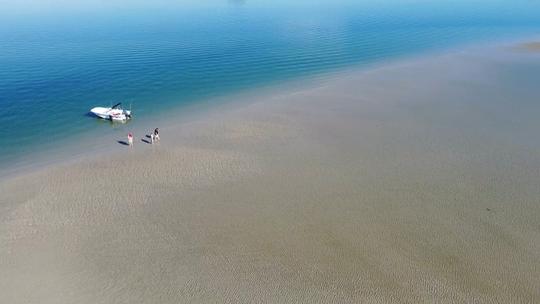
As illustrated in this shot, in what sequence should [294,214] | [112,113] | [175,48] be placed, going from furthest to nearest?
[175,48]
[112,113]
[294,214]

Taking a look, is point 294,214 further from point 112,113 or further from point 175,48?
point 175,48

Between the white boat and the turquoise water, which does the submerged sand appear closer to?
the white boat

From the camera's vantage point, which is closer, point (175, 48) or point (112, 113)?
point (112, 113)

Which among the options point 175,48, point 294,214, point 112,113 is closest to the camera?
point 294,214

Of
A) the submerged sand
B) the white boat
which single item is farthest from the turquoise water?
the submerged sand

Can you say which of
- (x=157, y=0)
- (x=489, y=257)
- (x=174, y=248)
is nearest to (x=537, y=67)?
(x=489, y=257)

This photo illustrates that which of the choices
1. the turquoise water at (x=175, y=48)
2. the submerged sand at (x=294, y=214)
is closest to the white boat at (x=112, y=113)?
the turquoise water at (x=175, y=48)

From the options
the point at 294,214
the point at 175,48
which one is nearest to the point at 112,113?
the point at 294,214
